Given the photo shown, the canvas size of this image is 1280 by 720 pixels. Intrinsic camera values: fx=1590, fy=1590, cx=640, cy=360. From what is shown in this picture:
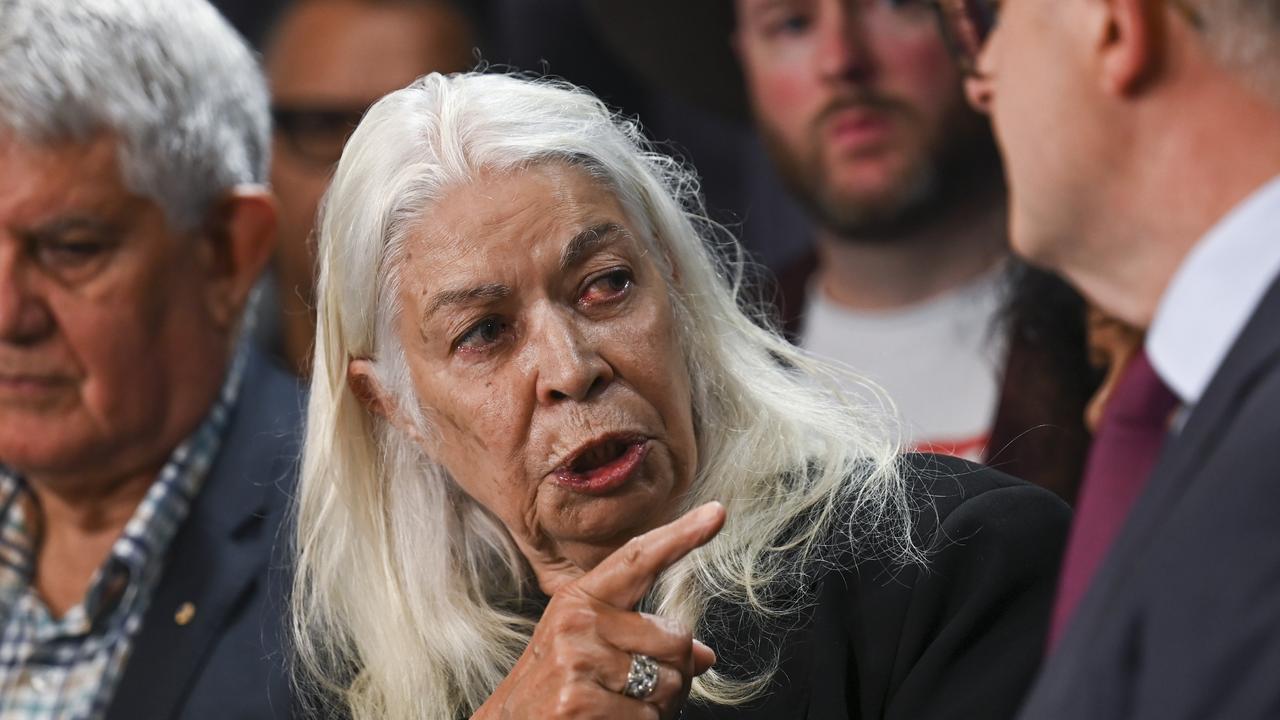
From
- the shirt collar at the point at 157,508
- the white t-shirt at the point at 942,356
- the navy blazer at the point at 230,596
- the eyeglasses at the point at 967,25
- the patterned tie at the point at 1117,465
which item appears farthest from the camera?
the white t-shirt at the point at 942,356

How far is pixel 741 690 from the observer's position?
6.23ft

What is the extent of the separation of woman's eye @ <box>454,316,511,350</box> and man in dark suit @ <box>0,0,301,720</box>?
66cm

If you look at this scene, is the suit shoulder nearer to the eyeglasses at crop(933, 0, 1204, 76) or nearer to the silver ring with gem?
the silver ring with gem

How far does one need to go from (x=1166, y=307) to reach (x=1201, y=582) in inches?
8.4

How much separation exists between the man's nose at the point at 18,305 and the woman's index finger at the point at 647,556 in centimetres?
125

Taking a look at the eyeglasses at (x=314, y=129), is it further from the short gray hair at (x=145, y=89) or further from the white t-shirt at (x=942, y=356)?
the white t-shirt at (x=942, y=356)

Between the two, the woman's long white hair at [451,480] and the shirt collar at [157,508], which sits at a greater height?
the woman's long white hair at [451,480]

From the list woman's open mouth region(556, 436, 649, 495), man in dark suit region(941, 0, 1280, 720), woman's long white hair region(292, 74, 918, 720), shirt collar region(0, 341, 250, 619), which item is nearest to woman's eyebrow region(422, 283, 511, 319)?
woman's long white hair region(292, 74, 918, 720)

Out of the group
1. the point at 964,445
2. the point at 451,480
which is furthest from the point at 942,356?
the point at 451,480

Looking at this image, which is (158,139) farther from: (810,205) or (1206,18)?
(1206,18)

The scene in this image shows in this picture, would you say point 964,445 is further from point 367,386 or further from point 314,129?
point 314,129

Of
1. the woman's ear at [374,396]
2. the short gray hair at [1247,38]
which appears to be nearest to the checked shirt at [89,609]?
the woman's ear at [374,396]

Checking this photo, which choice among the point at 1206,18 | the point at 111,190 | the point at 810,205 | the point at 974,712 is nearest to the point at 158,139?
the point at 111,190

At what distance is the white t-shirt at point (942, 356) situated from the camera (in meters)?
3.02
